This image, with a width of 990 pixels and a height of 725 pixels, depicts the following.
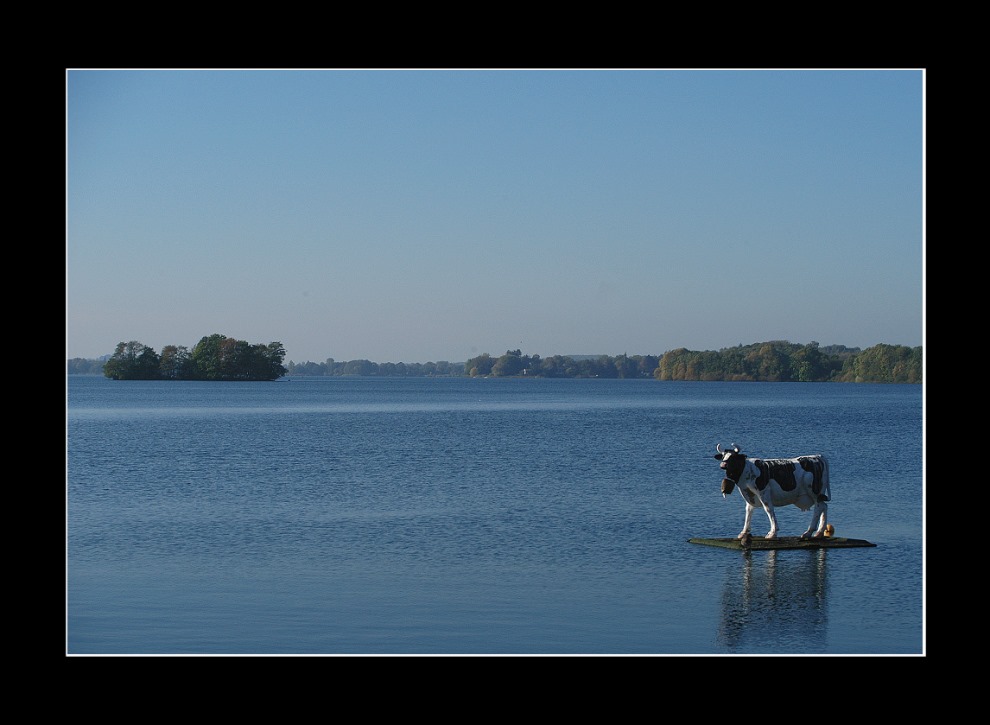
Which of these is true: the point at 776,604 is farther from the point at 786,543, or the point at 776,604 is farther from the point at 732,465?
the point at 786,543

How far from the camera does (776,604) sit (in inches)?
606

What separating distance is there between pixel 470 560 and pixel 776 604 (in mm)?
6452

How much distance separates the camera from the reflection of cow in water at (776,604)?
43.7 feet

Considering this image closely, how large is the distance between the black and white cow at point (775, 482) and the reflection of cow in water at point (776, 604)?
93 centimetres

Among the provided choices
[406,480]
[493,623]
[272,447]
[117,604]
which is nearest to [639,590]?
[493,623]

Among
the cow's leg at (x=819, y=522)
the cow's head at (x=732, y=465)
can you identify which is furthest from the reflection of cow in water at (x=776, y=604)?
the cow's head at (x=732, y=465)

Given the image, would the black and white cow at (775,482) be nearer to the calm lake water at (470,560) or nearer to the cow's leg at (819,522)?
the cow's leg at (819,522)

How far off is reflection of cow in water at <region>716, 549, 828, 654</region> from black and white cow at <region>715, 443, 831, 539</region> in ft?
3.05

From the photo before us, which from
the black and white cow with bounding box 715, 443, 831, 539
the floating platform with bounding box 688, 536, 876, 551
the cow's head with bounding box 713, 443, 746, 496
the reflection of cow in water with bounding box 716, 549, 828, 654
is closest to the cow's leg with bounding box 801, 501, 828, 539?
the black and white cow with bounding box 715, 443, 831, 539
